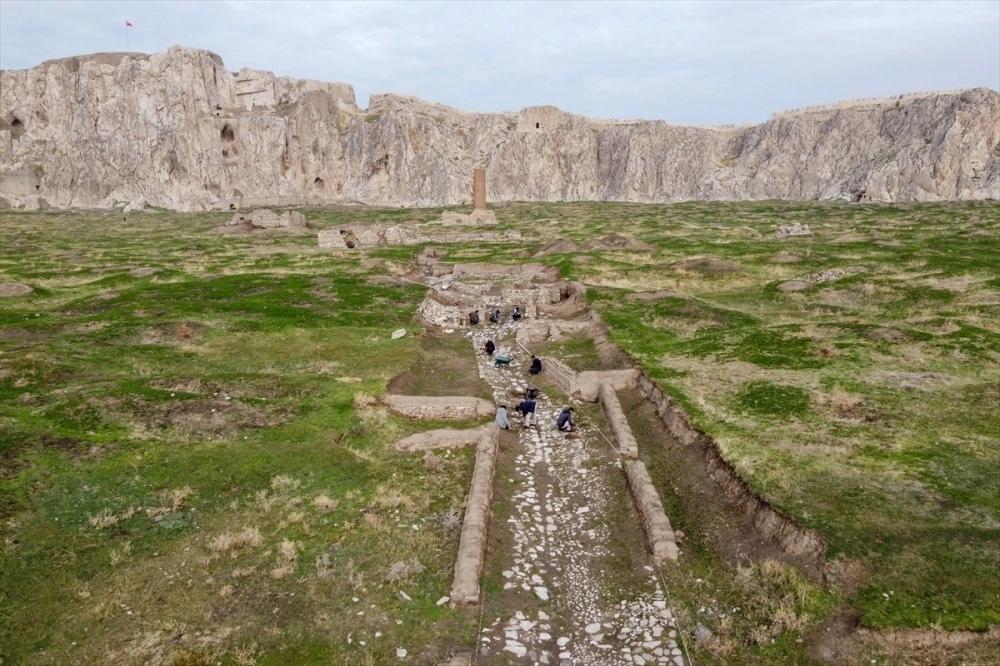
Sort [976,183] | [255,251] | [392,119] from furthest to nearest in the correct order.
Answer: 1. [392,119]
2. [976,183]
3. [255,251]

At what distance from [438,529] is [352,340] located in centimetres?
1682

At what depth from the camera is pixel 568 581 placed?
1344 cm

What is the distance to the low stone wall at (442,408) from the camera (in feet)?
71.4

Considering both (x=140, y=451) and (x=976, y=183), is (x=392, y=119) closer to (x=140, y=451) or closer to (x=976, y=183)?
(x=976, y=183)

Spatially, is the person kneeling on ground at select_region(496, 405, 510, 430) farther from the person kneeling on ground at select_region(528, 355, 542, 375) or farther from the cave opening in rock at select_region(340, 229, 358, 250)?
the cave opening in rock at select_region(340, 229, 358, 250)

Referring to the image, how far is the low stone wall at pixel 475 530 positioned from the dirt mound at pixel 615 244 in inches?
1773

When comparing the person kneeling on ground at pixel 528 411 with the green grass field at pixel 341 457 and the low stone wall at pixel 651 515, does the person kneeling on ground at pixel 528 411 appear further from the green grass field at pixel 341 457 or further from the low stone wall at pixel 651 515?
the low stone wall at pixel 651 515

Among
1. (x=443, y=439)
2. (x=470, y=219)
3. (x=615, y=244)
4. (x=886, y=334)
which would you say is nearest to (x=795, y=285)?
(x=886, y=334)

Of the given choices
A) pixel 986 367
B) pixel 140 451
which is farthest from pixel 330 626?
pixel 986 367

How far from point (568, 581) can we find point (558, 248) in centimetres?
5078

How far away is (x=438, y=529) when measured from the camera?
14.8 metres

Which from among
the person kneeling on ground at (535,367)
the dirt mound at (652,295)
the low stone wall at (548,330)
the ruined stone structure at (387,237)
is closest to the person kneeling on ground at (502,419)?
the person kneeling on ground at (535,367)

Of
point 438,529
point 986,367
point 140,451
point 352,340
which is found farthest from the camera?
point 352,340

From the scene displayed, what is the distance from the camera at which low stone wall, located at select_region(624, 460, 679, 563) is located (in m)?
13.8
